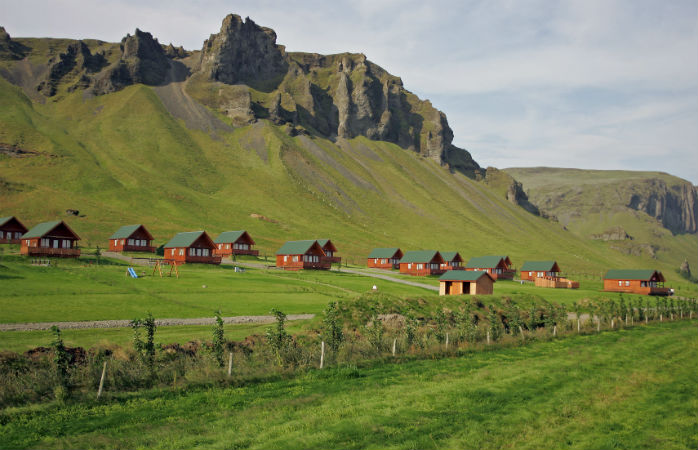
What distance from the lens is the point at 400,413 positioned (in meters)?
17.2

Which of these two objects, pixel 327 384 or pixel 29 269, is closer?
pixel 327 384

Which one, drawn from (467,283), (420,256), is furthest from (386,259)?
(467,283)

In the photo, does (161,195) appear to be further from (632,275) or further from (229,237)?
(632,275)

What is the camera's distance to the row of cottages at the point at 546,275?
316 feet

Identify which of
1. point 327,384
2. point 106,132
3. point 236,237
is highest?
point 106,132

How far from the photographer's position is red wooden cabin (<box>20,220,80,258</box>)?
71938 millimetres

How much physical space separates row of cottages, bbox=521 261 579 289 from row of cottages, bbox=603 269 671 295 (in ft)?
24.5

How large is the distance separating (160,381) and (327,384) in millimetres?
7537

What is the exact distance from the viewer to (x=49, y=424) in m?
15.5

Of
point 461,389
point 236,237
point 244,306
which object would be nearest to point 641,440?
point 461,389

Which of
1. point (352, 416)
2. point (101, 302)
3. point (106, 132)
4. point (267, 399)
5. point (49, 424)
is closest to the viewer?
point (49, 424)

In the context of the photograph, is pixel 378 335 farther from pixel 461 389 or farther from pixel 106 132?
pixel 106 132

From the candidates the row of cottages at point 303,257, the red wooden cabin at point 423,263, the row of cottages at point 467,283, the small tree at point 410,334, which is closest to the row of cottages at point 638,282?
the red wooden cabin at point 423,263

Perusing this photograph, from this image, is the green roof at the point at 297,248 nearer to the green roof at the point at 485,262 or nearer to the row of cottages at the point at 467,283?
the row of cottages at the point at 467,283
